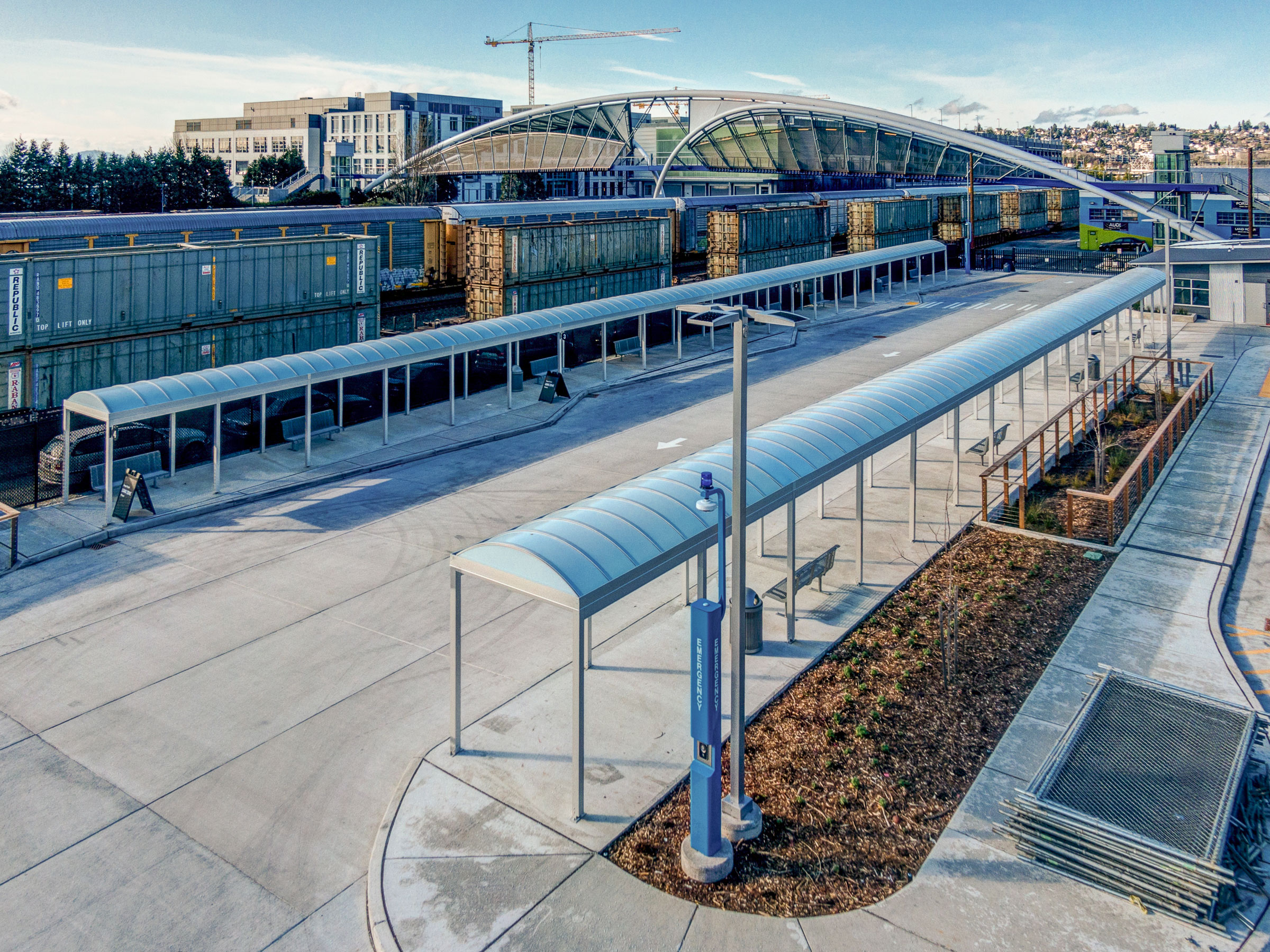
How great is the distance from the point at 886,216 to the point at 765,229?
14.3m

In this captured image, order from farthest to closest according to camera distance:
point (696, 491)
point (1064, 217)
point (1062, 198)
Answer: point (1064, 217) → point (1062, 198) → point (696, 491)

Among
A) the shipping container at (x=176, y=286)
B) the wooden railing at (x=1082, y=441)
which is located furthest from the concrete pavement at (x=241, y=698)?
the shipping container at (x=176, y=286)

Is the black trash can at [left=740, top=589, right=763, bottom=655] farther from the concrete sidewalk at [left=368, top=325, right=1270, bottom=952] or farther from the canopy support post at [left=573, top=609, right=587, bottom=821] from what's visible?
the canopy support post at [left=573, top=609, right=587, bottom=821]

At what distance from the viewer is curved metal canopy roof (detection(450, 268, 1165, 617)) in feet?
37.5

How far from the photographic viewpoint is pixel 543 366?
118 ft

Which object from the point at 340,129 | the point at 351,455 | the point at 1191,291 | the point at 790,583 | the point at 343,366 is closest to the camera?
A: the point at 790,583

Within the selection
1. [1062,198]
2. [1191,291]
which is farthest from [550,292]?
[1062,198]

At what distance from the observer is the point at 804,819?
10.9m

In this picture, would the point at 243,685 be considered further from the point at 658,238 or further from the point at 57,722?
the point at 658,238

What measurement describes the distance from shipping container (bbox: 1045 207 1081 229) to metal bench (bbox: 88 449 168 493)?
98.2m

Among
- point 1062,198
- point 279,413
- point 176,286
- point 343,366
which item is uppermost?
point 1062,198

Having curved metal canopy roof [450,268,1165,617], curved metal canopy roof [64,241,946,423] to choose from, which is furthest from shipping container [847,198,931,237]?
curved metal canopy roof [450,268,1165,617]

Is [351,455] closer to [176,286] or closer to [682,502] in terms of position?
[176,286]

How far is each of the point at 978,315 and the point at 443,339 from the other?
101 ft
